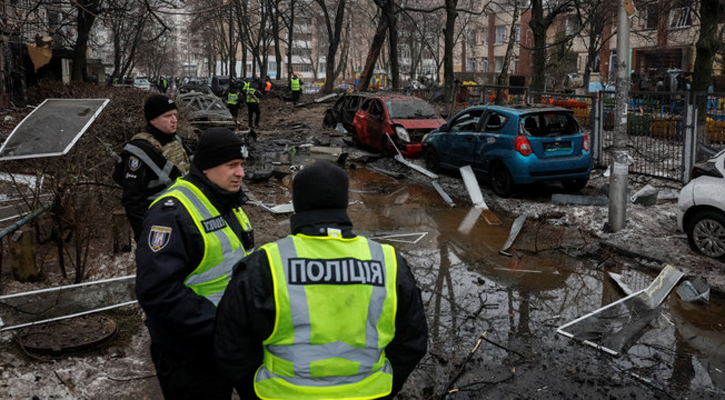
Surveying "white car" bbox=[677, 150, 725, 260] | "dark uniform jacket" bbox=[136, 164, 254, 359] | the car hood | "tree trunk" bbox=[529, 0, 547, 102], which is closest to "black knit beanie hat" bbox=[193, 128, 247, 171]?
"dark uniform jacket" bbox=[136, 164, 254, 359]

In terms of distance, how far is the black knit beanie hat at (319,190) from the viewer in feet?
7.47

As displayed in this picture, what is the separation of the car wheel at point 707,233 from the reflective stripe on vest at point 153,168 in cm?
612

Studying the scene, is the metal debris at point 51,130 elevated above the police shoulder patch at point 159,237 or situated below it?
above

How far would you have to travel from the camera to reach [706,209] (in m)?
7.50

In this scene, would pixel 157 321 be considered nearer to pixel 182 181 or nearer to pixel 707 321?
pixel 182 181

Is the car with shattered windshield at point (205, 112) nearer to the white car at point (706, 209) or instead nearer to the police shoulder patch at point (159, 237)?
the white car at point (706, 209)

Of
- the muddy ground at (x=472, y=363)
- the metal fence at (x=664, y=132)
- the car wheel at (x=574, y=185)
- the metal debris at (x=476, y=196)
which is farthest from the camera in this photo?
the car wheel at (x=574, y=185)

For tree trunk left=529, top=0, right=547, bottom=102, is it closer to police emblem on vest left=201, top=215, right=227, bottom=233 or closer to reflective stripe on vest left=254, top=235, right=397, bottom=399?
police emblem on vest left=201, top=215, right=227, bottom=233

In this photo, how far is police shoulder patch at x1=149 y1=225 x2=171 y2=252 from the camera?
2.63 metres

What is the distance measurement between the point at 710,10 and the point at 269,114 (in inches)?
797

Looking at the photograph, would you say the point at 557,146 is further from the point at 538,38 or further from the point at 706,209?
the point at 538,38

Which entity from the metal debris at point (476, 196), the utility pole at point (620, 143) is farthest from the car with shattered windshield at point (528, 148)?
the utility pole at point (620, 143)

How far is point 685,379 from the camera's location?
15.6ft

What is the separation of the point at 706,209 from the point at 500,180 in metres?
4.39
